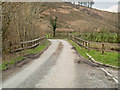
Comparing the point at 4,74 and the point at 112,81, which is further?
the point at 4,74

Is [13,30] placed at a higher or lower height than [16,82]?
higher

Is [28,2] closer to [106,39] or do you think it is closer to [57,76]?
[57,76]

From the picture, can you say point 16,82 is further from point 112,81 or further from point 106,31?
point 106,31

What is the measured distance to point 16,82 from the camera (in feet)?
19.1

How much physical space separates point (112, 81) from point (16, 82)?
13.9 ft

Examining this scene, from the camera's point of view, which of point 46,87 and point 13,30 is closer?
point 46,87

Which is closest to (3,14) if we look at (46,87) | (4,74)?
(4,74)

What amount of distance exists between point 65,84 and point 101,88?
1419 millimetres

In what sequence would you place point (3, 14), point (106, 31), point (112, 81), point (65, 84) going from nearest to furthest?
point (65, 84) < point (112, 81) < point (3, 14) < point (106, 31)

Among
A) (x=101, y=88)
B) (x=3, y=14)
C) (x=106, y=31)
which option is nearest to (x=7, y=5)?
(x=3, y=14)

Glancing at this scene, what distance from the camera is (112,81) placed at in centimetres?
598

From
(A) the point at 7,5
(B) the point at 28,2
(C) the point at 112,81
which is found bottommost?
(C) the point at 112,81

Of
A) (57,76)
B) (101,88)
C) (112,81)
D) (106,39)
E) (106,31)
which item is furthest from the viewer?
(106,31)

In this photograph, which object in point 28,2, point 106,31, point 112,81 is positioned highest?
point 28,2
